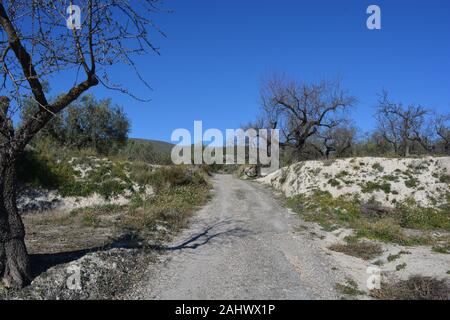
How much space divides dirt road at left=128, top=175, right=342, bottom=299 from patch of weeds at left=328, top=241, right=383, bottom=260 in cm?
69

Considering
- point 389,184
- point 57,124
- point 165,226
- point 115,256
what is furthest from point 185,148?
point 115,256

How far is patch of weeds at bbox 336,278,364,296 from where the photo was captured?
6.78 m

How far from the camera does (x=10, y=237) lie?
6414 millimetres

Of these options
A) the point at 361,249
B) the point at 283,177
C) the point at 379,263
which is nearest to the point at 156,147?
the point at 283,177

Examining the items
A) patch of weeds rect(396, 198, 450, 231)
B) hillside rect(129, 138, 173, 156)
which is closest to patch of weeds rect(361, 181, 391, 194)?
patch of weeds rect(396, 198, 450, 231)

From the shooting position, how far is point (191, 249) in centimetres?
962

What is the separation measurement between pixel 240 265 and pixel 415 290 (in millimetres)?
3379

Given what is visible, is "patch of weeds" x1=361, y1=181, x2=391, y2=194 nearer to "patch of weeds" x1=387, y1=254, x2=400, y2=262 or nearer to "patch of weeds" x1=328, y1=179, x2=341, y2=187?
"patch of weeds" x1=328, y1=179, x2=341, y2=187

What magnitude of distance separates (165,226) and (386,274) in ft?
21.2

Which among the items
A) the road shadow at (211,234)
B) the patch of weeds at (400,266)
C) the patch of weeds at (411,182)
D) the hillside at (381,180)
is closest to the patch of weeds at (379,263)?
the patch of weeds at (400,266)

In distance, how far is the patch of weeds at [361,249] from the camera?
31.6 ft
